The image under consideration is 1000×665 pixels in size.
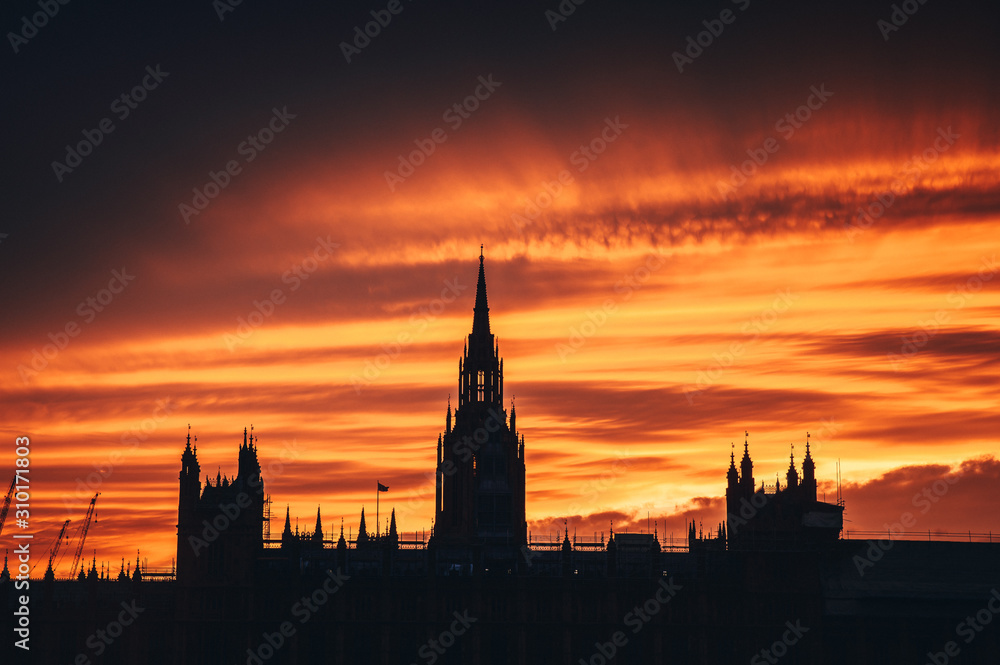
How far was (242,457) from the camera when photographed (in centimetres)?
16812

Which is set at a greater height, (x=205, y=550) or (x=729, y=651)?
(x=205, y=550)

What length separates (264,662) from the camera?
523ft

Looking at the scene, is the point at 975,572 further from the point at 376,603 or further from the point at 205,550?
the point at 205,550

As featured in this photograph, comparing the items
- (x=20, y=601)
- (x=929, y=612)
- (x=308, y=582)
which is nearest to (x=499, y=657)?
(x=308, y=582)

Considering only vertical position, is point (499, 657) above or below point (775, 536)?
below

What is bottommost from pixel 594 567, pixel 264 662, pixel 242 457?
pixel 264 662

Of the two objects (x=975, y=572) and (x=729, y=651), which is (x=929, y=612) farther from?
(x=729, y=651)

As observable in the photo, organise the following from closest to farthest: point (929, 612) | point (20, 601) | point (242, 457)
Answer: point (929, 612) < point (242, 457) < point (20, 601)

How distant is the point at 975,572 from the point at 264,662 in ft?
268

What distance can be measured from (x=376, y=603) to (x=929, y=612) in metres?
62.3

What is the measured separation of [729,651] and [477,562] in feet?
100

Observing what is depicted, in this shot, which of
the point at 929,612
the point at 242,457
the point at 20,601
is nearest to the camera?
the point at 929,612

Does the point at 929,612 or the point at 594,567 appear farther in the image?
the point at 594,567

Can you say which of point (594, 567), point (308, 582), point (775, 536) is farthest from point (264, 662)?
point (775, 536)
